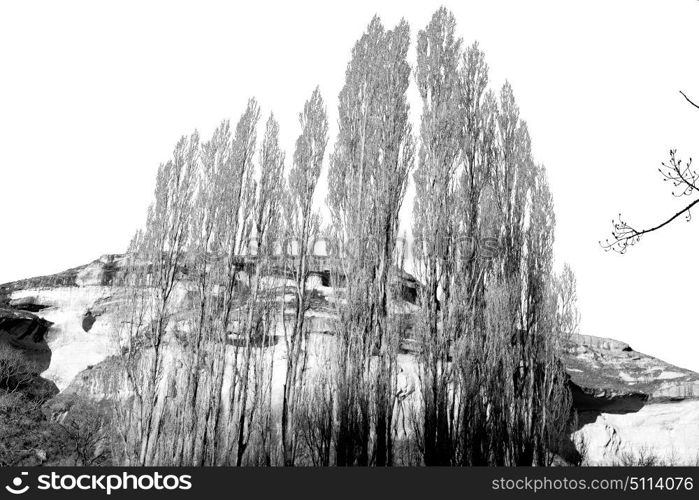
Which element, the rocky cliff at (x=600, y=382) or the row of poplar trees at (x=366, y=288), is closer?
the row of poplar trees at (x=366, y=288)

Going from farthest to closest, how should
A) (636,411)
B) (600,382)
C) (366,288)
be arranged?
(636,411) → (600,382) → (366,288)

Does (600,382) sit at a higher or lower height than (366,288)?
lower

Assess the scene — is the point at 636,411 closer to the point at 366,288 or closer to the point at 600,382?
the point at 600,382

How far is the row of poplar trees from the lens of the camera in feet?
34.9

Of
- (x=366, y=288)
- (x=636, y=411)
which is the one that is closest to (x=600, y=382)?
(x=636, y=411)

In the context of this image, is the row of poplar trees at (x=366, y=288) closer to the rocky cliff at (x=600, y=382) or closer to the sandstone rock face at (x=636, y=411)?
the rocky cliff at (x=600, y=382)

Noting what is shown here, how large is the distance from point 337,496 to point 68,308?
2919 cm

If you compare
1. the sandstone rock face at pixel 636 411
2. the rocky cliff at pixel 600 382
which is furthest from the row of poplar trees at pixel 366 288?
the sandstone rock face at pixel 636 411

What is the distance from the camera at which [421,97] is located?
42.1 ft

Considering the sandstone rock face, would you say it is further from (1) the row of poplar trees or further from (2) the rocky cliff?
(1) the row of poplar trees

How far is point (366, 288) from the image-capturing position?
10.8 meters

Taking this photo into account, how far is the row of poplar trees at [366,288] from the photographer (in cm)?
1062

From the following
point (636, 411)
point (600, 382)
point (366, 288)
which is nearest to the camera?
point (366, 288)

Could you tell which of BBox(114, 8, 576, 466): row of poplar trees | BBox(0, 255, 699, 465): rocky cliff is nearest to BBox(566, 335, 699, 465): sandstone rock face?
BBox(0, 255, 699, 465): rocky cliff
